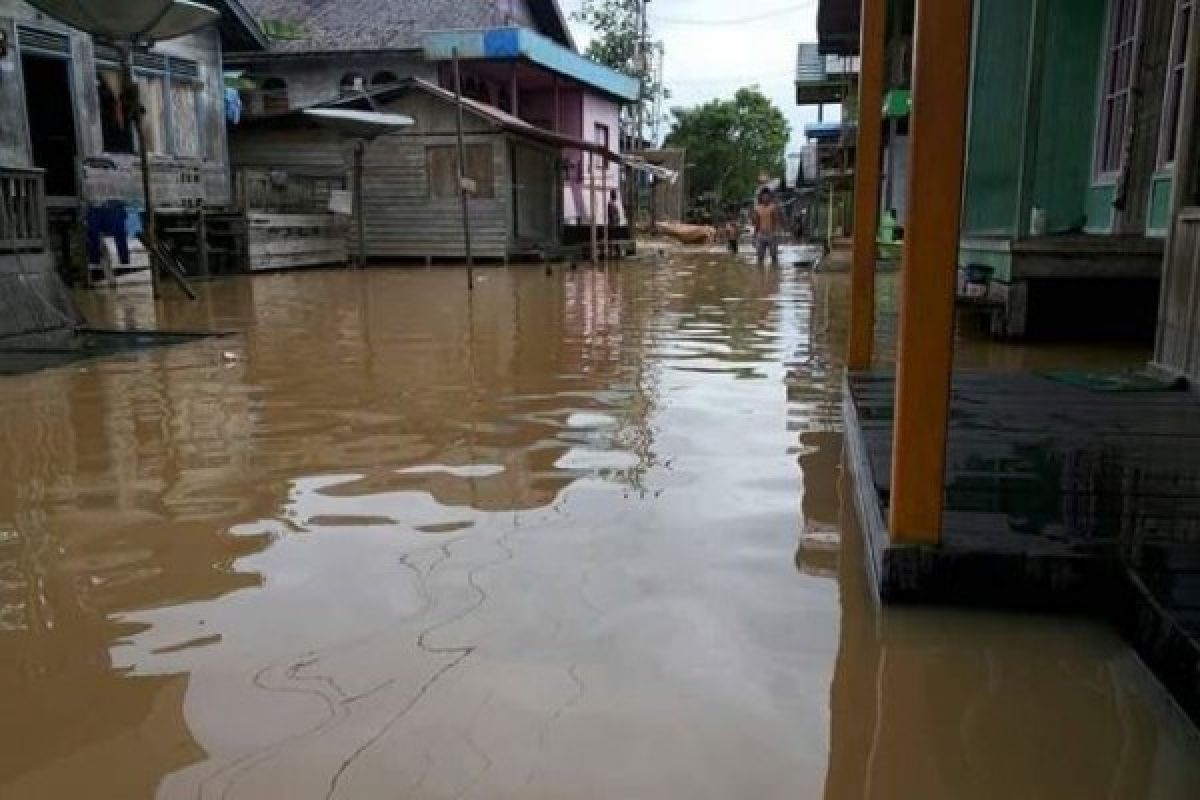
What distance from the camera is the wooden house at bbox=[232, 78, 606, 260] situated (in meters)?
19.2

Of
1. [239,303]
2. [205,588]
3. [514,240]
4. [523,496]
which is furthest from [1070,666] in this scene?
[514,240]

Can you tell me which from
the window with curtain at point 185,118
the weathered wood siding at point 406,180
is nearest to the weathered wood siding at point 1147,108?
the weathered wood siding at point 406,180

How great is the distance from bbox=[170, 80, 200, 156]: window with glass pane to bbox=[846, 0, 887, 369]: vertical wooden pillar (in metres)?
13.7

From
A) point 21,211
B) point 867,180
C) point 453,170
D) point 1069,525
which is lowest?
point 1069,525

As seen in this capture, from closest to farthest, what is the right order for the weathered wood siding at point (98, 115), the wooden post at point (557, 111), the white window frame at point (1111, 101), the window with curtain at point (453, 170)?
the white window frame at point (1111, 101)
the weathered wood siding at point (98, 115)
the window with curtain at point (453, 170)
the wooden post at point (557, 111)

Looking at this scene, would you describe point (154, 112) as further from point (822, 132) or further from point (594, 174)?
point (822, 132)

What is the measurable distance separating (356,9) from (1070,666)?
2492 centimetres

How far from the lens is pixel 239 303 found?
11242 mm

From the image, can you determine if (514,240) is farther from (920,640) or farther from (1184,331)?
(920,640)

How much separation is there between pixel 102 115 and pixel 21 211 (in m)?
8.30

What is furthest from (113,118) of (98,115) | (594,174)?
(594,174)

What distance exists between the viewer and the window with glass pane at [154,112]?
608 inches

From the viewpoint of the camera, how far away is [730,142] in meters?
47.6

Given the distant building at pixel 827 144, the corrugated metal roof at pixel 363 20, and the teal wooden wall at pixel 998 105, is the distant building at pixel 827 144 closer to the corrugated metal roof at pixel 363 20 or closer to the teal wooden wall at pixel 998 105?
the corrugated metal roof at pixel 363 20
